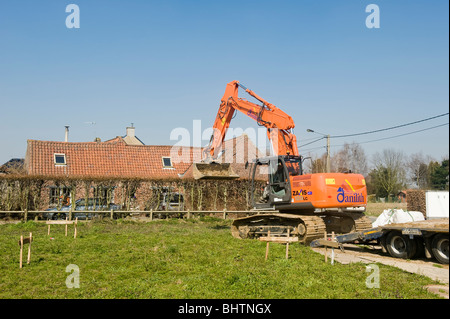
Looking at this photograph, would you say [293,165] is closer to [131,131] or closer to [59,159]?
[59,159]

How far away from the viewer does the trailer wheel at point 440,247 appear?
430 inches

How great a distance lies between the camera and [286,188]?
15.5 metres

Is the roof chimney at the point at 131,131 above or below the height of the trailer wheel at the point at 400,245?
above

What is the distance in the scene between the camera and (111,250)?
12.9m

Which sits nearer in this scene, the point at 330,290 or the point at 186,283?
the point at 330,290

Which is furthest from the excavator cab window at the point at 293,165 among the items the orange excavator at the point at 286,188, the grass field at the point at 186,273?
the grass field at the point at 186,273

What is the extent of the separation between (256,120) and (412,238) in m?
7.70

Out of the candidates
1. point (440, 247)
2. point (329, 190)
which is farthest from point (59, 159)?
point (440, 247)

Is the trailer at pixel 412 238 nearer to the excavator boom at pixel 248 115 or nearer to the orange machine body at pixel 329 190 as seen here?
the orange machine body at pixel 329 190

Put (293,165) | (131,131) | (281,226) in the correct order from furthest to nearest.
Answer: (131,131)
(293,165)
(281,226)

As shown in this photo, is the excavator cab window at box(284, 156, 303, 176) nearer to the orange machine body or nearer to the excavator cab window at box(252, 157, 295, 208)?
the excavator cab window at box(252, 157, 295, 208)
